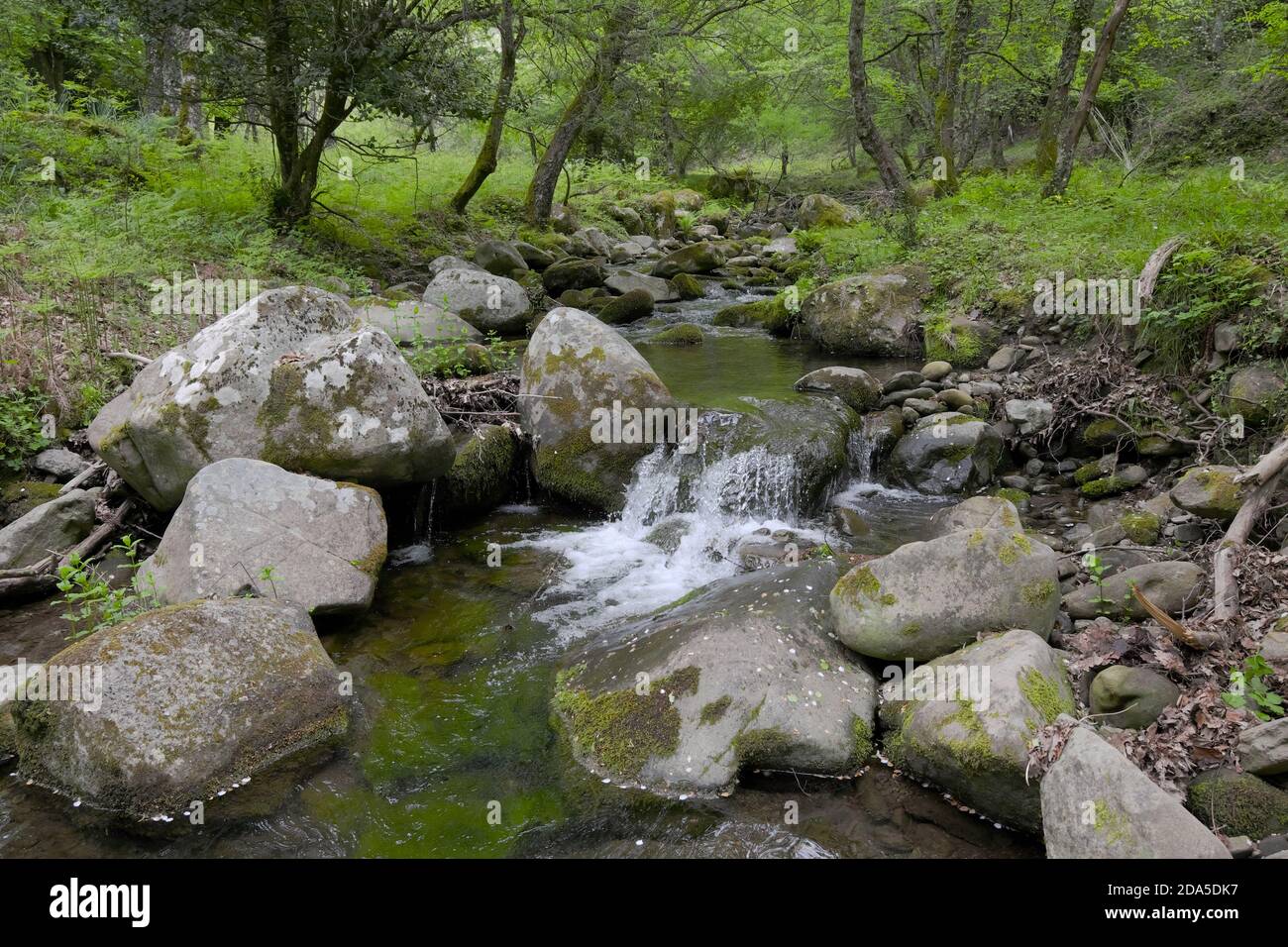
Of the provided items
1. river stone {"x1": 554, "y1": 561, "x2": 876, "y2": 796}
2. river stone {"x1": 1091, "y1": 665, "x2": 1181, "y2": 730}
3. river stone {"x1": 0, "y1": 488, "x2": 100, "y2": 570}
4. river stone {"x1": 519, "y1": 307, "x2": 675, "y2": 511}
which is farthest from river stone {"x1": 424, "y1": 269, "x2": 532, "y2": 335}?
river stone {"x1": 1091, "y1": 665, "x2": 1181, "y2": 730}

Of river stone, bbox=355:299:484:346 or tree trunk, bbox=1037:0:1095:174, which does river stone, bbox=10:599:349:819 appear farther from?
tree trunk, bbox=1037:0:1095:174

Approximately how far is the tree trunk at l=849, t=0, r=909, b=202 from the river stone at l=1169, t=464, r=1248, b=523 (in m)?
10.8

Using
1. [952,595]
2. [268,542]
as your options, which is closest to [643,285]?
[268,542]

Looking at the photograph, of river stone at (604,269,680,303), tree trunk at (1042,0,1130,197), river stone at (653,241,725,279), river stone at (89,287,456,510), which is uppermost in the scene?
tree trunk at (1042,0,1130,197)

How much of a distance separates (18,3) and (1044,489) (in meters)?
17.9

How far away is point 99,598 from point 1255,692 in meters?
6.91

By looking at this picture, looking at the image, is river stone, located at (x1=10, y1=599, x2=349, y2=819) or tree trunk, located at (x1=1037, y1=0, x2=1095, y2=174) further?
tree trunk, located at (x1=1037, y1=0, x2=1095, y2=174)

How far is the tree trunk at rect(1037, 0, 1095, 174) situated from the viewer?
14227 mm

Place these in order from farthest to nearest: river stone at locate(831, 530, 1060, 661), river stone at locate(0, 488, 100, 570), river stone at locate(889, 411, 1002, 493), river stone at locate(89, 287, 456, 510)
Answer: river stone at locate(889, 411, 1002, 493), river stone at locate(89, 287, 456, 510), river stone at locate(0, 488, 100, 570), river stone at locate(831, 530, 1060, 661)

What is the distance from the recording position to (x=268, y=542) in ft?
18.9

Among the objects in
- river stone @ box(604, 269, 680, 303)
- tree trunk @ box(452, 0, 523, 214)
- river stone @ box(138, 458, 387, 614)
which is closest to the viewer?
river stone @ box(138, 458, 387, 614)
